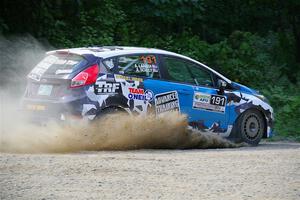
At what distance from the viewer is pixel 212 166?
1034 cm

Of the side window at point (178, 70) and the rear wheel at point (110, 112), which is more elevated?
the side window at point (178, 70)

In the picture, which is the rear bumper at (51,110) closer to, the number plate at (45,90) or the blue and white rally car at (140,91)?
the blue and white rally car at (140,91)

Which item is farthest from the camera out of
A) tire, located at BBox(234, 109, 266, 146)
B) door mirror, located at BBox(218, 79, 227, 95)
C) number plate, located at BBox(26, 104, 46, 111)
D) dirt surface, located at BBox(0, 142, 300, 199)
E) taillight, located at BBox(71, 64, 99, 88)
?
tire, located at BBox(234, 109, 266, 146)

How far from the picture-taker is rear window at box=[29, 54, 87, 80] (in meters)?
12.8

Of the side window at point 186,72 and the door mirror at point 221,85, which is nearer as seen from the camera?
the side window at point 186,72

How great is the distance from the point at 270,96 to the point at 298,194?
11358 millimetres

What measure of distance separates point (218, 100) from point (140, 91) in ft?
5.41

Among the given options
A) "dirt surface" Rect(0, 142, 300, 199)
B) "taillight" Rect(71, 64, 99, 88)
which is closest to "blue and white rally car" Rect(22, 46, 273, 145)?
"taillight" Rect(71, 64, 99, 88)

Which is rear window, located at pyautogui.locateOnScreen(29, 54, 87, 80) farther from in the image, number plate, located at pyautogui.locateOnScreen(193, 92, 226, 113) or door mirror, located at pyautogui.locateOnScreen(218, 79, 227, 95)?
door mirror, located at pyautogui.locateOnScreen(218, 79, 227, 95)

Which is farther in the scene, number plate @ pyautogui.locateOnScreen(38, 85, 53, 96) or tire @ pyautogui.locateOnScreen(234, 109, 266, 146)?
tire @ pyautogui.locateOnScreen(234, 109, 266, 146)

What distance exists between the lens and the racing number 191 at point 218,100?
45.7 ft

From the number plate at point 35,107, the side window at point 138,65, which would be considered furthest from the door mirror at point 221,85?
the number plate at point 35,107

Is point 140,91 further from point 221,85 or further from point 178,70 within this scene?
point 221,85

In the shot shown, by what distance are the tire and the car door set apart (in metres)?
0.37
